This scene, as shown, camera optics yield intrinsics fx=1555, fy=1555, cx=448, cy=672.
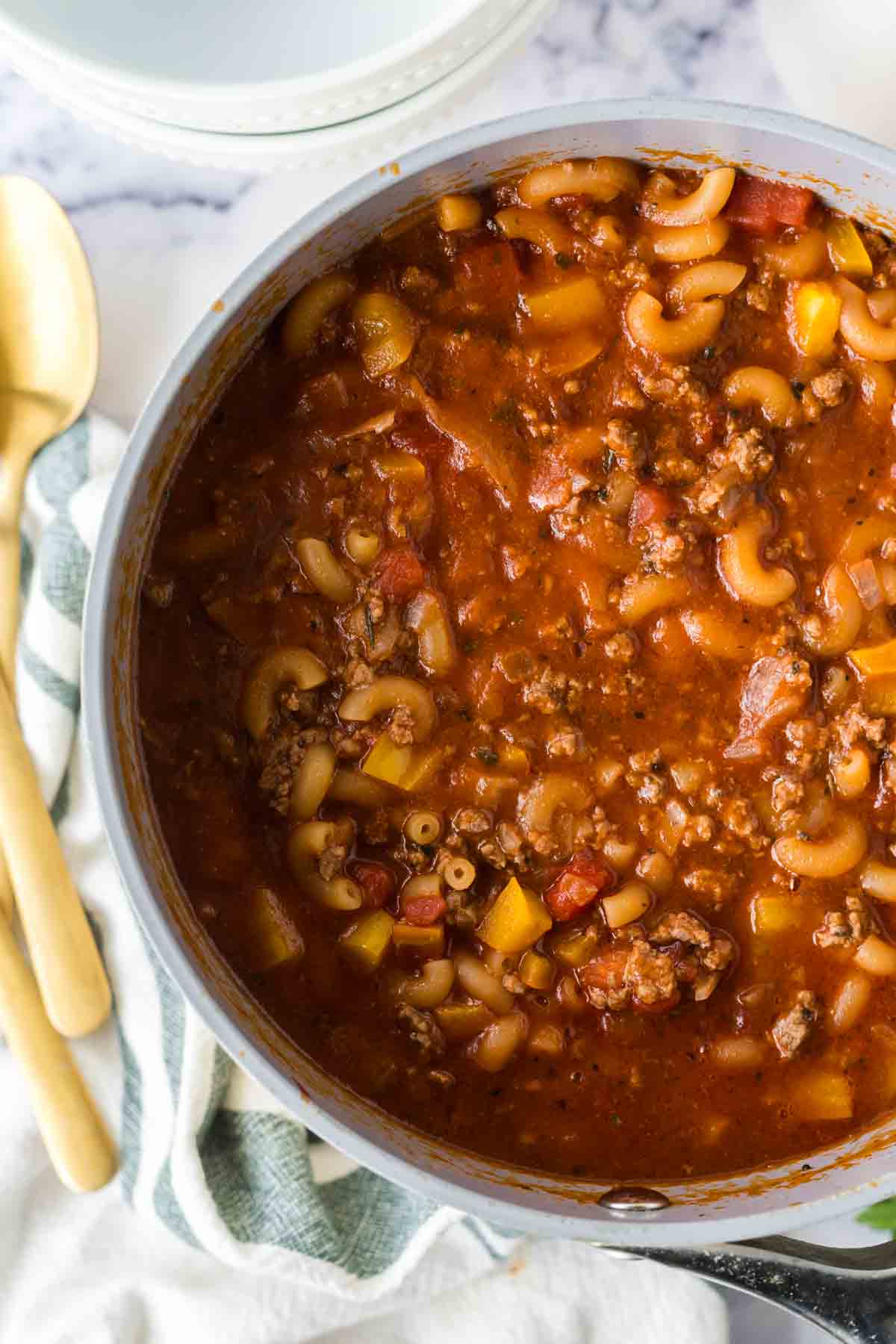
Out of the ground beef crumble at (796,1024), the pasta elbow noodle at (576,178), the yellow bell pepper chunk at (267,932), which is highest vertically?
the pasta elbow noodle at (576,178)

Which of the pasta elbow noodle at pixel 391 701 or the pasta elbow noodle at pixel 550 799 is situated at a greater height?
the pasta elbow noodle at pixel 391 701

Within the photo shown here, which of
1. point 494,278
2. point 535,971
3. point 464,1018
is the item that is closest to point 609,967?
point 535,971

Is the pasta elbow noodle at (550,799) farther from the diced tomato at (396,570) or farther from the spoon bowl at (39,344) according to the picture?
the spoon bowl at (39,344)

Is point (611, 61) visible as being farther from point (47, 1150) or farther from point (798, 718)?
point (47, 1150)

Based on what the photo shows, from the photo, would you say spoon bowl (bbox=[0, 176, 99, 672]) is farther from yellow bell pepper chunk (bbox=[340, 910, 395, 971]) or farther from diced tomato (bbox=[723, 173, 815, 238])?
diced tomato (bbox=[723, 173, 815, 238])

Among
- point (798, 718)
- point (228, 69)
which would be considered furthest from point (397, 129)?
point (798, 718)

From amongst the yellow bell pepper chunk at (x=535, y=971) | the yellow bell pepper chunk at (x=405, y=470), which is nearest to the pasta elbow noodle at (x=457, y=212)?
the yellow bell pepper chunk at (x=405, y=470)

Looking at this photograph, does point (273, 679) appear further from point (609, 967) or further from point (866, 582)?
point (866, 582)
